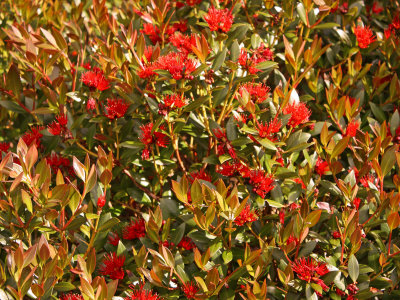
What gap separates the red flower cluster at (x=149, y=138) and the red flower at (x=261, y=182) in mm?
344

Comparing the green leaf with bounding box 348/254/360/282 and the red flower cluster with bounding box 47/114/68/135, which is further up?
the red flower cluster with bounding box 47/114/68/135

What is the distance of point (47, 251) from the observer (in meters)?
1.30

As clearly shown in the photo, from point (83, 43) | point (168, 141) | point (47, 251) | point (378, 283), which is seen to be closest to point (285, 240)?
point (378, 283)

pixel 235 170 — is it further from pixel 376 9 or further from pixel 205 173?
pixel 376 9

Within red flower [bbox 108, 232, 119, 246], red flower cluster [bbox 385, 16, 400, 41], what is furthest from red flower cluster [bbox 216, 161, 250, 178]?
red flower cluster [bbox 385, 16, 400, 41]

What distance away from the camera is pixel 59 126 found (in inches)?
68.9

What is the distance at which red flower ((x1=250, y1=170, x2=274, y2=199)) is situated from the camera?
5.03ft

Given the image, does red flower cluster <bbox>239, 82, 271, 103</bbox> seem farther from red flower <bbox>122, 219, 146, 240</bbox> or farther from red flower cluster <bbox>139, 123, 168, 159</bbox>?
→ red flower <bbox>122, 219, 146, 240</bbox>

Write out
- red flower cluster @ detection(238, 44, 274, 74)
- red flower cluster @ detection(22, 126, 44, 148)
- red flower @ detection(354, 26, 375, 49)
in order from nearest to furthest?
red flower cluster @ detection(238, 44, 274, 74) < red flower cluster @ detection(22, 126, 44, 148) < red flower @ detection(354, 26, 375, 49)

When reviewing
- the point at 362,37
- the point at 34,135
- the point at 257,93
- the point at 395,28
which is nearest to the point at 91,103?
the point at 34,135

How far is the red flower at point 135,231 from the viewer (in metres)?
1.62

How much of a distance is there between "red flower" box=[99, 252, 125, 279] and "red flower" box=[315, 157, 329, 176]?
772mm

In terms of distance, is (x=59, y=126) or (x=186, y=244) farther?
(x=59, y=126)

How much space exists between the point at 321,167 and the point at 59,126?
100cm
